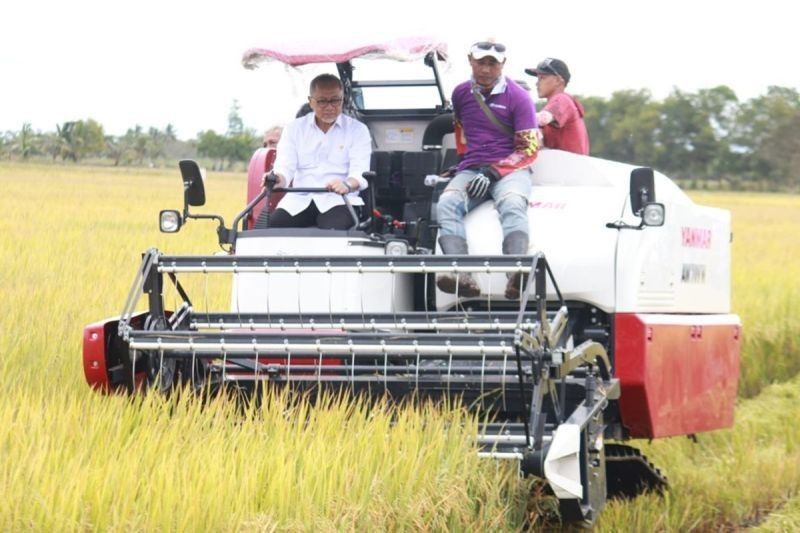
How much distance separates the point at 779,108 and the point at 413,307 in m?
75.9

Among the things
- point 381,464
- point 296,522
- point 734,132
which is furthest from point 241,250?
point 734,132

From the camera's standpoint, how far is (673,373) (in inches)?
273

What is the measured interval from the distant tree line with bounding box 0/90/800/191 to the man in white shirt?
56.9m

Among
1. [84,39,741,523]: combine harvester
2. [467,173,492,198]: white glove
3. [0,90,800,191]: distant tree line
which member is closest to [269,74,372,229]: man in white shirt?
[84,39,741,523]: combine harvester

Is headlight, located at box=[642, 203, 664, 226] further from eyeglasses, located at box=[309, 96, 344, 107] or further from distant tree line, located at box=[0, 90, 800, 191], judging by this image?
distant tree line, located at box=[0, 90, 800, 191]

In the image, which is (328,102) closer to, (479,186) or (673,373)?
(479,186)

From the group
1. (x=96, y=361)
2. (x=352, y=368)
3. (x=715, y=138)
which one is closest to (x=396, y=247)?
(x=352, y=368)

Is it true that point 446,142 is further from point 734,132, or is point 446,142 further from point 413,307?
A: point 734,132

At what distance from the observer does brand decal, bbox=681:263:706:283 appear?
7309 mm

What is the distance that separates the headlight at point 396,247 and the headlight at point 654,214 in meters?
1.22

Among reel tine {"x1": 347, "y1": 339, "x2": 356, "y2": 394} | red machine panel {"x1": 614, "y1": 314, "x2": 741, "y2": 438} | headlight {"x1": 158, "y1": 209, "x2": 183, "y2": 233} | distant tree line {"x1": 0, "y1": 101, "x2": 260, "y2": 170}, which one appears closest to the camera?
reel tine {"x1": 347, "y1": 339, "x2": 356, "y2": 394}

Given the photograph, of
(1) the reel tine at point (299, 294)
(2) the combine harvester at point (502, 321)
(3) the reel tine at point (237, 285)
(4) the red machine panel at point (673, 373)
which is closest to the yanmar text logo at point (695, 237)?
(2) the combine harvester at point (502, 321)

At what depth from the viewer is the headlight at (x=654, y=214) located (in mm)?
6551

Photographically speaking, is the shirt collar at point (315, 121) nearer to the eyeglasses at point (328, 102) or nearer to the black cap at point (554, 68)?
the eyeglasses at point (328, 102)
